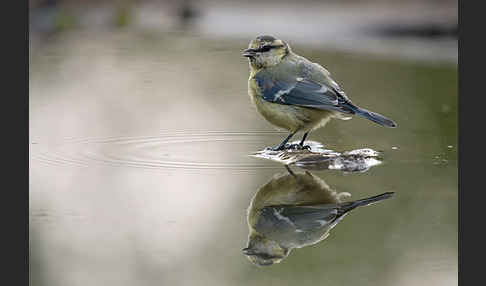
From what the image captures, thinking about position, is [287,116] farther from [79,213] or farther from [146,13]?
[146,13]

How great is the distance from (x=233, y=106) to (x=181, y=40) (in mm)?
4369

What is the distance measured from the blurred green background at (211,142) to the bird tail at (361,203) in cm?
9

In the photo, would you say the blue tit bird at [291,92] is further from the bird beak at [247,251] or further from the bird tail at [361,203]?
the bird beak at [247,251]

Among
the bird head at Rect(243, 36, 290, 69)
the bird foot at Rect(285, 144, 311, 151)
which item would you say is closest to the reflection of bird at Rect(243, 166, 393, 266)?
the bird foot at Rect(285, 144, 311, 151)

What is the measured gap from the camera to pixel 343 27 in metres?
13.1

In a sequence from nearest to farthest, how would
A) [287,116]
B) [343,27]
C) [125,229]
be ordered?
[125,229] < [287,116] < [343,27]

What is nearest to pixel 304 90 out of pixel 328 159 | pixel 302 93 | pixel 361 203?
pixel 302 93

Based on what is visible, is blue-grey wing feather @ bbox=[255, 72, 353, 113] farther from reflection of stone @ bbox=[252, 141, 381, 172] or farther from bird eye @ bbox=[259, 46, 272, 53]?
reflection of stone @ bbox=[252, 141, 381, 172]

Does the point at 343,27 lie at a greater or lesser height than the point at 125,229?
greater

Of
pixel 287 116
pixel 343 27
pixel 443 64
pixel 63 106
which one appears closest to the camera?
pixel 287 116

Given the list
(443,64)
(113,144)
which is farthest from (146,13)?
(113,144)

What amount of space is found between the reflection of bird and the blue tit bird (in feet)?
2.71

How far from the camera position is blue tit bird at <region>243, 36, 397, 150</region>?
711cm

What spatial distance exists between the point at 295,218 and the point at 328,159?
1542 millimetres
